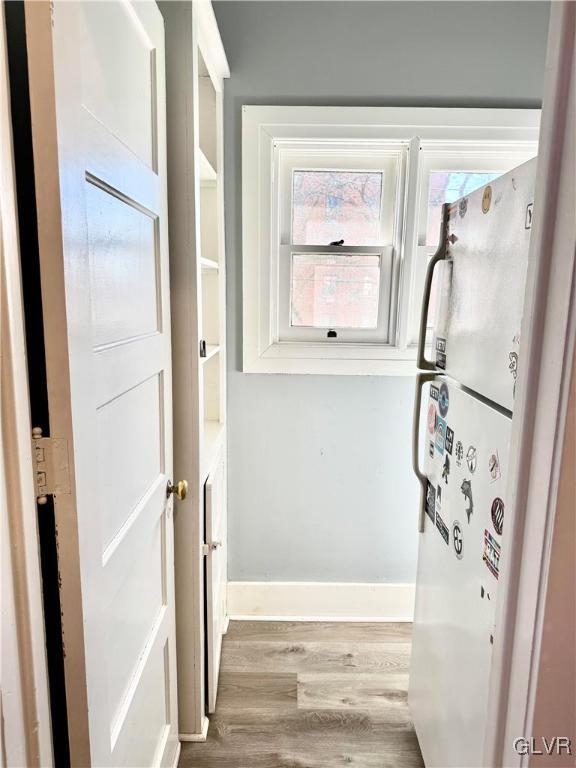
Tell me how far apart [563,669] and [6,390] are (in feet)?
2.70

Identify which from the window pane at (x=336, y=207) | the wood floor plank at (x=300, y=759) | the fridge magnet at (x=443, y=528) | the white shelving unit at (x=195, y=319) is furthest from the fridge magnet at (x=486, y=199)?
the wood floor plank at (x=300, y=759)

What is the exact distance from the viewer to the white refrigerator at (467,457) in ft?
3.23

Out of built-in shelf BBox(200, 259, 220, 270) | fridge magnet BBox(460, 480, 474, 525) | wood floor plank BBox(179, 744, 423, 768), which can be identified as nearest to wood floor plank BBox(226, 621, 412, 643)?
wood floor plank BBox(179, 744, 423, 768)

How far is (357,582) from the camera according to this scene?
2.23m

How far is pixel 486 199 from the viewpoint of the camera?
1115 mm

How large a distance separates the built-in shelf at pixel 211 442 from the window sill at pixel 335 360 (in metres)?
0.27

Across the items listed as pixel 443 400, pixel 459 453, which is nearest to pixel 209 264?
pixel 443 400

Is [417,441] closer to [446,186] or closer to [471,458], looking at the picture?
[471,458]

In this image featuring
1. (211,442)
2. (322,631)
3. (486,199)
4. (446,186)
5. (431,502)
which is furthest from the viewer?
(322,631)

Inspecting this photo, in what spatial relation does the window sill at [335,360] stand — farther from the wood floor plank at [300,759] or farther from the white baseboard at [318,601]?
the wood floor plank at [300,759]

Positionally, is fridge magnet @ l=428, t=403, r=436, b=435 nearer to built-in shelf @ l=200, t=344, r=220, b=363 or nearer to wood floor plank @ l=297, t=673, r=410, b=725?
built-in shelf @ l=200, t=344, r=220, b=363

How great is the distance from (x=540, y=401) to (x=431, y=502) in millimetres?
909

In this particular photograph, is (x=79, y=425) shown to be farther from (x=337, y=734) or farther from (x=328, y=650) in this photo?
(x=328, y=650)

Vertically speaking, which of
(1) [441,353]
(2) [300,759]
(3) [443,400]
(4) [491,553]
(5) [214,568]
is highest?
(1) [441,353]
